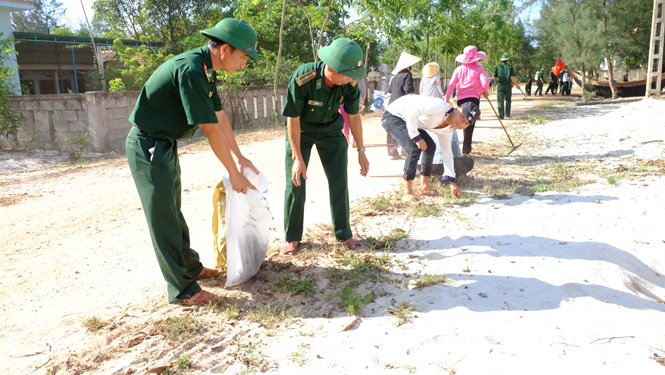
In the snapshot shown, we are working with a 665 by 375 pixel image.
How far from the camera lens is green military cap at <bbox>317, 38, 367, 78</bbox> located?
11.2 ft

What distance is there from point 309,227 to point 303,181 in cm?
96

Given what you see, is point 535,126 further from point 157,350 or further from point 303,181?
point 157,350

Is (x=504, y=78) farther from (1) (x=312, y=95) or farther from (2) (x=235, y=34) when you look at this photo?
(2) (x=235, y=34)

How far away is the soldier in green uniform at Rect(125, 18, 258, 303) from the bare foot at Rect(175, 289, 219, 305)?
145 mm

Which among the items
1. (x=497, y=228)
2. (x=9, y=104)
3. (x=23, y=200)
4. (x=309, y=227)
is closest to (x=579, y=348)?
(x=497, y=228)

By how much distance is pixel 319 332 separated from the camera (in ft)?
9.71

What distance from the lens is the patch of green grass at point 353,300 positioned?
10.3 feet

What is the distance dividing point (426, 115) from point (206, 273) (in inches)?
111

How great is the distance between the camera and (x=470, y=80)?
764 centimetres

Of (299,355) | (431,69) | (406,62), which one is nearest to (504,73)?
(431,69)

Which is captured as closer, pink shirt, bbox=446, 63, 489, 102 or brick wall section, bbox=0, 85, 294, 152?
pink shirt, bbox=446, 63, 489, 102

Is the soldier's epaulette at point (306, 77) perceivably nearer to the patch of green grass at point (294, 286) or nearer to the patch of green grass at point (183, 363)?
the patch of green grass at point (294, 286)

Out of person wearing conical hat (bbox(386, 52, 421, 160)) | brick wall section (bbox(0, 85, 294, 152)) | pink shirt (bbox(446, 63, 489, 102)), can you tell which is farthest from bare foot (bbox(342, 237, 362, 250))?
brick wall section (bbox(0, 85, 294, 152))

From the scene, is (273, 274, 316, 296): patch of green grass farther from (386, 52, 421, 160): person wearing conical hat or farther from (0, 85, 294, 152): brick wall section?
(0, 85, 294, 152): brick wall section
